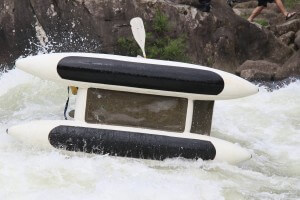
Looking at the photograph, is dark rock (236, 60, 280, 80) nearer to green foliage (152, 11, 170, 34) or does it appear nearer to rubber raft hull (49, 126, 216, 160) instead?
green foliage (152, 11, 170, 34)

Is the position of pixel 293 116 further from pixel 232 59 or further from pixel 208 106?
pixel 232 59

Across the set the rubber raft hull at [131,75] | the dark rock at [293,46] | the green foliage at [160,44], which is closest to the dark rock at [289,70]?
the dark rock at [293,46]

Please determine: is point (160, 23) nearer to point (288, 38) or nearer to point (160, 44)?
point (160, 44)

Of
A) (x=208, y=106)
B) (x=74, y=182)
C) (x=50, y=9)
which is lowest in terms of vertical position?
(x=74, y=182)

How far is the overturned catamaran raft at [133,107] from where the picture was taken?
15.1 ft

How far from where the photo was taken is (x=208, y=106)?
4.93 metres

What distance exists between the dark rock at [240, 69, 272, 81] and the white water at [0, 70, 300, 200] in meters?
3.53

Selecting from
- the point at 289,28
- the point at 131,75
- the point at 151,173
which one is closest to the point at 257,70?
the point at 289,28

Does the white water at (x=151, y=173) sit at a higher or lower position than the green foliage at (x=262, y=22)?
lower

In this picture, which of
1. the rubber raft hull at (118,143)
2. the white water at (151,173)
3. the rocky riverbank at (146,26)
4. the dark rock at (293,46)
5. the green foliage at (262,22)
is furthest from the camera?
the green foliage at (262,22)

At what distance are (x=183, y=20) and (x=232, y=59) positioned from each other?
1219 mm

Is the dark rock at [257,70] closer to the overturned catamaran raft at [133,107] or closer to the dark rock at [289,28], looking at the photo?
the dark rock at [289,28]

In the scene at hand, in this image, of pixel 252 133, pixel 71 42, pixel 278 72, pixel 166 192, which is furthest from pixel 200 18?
pixel 166 192

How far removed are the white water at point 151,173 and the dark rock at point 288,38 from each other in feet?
21.8
